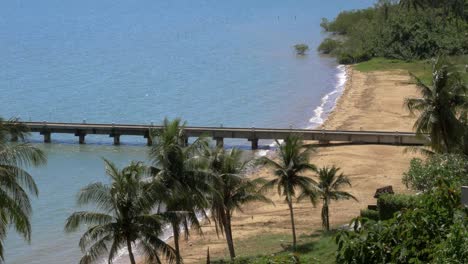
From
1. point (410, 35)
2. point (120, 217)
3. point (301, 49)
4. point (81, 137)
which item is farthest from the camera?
point (301, 49)

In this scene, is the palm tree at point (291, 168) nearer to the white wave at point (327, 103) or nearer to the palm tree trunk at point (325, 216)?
the palm tree trunk at point (325, 216)

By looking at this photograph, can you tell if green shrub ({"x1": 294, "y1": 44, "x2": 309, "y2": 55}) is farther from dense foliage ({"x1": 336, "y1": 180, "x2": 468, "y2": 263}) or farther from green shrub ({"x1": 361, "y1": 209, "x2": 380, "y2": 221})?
dense foliage ({"x1": 336, "y1": 180, "x2": 468, "y2": 263})

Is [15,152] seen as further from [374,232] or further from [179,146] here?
[374,232]

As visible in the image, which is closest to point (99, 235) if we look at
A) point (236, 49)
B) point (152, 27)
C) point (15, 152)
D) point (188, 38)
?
point (15, 152)

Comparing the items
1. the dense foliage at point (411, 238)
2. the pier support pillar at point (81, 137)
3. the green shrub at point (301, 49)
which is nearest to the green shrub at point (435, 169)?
the dense foliage at point (411, 238)

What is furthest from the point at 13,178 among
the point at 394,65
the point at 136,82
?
the point at 394,65

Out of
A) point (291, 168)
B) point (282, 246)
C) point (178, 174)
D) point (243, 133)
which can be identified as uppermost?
point (178, 174)

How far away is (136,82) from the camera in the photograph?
102 metres

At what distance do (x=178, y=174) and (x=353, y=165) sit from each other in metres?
27.1

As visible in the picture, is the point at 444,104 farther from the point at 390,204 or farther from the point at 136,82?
the point at 136,82

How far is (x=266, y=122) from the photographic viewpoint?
253 feet

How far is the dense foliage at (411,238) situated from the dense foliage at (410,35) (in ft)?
286

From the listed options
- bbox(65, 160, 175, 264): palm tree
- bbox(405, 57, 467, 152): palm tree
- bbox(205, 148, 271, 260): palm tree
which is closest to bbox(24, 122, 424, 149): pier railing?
bbox(405, 57, 467, 152): palm tree

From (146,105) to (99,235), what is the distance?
6143 cm
